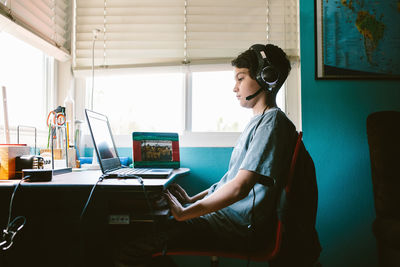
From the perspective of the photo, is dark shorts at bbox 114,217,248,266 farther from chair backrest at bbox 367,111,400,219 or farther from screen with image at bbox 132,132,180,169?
chair backrest at bbox 367,111,400,219

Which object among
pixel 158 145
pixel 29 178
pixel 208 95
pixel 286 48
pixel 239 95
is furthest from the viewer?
pixel 208 95

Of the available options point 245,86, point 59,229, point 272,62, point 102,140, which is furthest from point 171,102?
point 59,229

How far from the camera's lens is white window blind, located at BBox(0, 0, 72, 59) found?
55.6 inches

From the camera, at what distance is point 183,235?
103 centimetres

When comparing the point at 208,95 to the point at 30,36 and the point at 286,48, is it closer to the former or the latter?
the point at 286,48

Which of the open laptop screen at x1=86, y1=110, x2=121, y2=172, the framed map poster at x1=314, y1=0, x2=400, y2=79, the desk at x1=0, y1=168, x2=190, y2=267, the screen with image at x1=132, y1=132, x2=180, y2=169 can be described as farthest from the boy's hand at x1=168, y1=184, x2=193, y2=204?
the framed map poster at x1=314, y1=0, x2=400, y2=79

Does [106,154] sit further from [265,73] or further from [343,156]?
[343,156]

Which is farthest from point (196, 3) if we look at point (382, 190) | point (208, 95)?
point (382, 190)

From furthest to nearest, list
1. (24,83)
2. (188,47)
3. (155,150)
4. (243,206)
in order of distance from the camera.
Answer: (188,47) → (24,83) → (155,150) → (243,206)

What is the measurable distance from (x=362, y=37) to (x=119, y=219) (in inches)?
71.2

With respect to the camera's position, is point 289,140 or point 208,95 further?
point 208,95

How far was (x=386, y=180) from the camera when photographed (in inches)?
53.9

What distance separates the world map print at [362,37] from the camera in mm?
1700

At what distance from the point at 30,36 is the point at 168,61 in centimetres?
85
